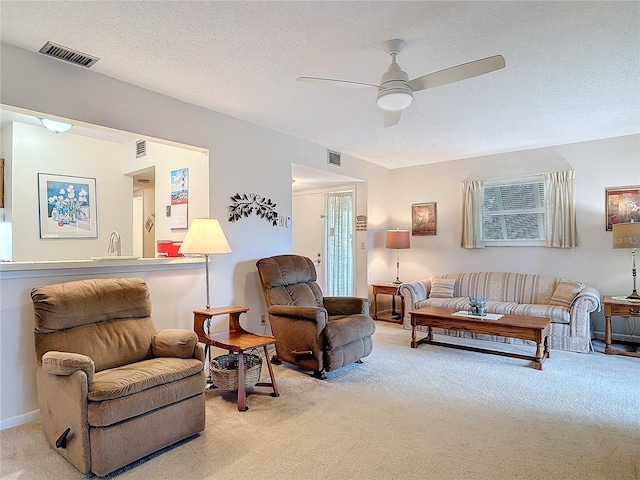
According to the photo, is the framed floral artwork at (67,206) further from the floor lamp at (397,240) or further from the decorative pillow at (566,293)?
the decorative pillow at (566,293)

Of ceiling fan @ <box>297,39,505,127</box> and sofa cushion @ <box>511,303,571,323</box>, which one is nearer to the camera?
ceiling fan @ <box>297,39,505,127</box>

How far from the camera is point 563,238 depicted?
4875mm

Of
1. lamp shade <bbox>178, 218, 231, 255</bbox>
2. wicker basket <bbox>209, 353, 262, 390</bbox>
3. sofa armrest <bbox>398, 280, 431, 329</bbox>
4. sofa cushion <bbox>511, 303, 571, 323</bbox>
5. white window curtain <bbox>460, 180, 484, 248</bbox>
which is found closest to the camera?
wicker basket <bbox>209, 353, 262, 390</bbox>

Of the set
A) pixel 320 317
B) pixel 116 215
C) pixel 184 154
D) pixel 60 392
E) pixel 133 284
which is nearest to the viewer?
pixel 60 392

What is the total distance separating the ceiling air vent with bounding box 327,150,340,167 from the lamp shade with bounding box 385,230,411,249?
1.44m

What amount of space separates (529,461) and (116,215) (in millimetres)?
4722

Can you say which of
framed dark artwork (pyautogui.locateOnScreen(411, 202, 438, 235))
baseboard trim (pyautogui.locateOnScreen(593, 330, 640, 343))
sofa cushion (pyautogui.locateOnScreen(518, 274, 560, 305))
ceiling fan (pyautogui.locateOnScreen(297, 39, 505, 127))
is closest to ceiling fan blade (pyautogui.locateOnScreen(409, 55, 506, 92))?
ceiling fan (pyautogui.locateOnScreen(297, 39, 505, 127))

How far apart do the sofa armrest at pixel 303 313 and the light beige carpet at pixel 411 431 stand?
1.65 feet

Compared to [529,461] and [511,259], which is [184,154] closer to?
[529,461]

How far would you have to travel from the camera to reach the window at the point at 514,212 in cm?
518

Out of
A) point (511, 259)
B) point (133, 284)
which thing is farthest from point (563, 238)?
point (133, 284)

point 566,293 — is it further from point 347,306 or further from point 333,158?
point 333,158

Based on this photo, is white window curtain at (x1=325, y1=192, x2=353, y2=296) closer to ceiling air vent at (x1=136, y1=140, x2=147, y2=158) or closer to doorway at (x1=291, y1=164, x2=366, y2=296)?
doorway at (x1=291, y1=164, x2=366, y2=296)

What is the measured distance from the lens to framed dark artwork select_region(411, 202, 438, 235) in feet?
19.9
